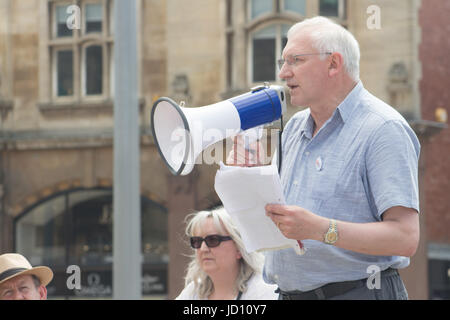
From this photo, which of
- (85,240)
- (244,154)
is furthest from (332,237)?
(85,240)

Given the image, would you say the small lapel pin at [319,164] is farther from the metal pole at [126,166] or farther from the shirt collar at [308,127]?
the metal pole at [126,166]

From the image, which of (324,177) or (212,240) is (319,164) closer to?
(324,177)

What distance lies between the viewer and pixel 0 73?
42.1ft

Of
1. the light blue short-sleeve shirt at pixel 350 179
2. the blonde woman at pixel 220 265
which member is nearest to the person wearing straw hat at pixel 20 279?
the blonde woman at pixel 220 265

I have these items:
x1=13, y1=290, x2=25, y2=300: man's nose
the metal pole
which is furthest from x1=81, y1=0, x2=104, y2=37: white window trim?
x1=13, y1=290, x2=25, y2=300: man's nose

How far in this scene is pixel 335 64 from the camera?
2375mm

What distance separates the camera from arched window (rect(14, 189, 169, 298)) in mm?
12016

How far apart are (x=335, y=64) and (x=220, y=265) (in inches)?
76.4

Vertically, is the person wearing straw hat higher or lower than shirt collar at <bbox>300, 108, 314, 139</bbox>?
lower

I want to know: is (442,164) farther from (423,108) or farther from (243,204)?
(243,204)

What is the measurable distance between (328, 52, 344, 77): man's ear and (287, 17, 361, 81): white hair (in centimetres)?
1

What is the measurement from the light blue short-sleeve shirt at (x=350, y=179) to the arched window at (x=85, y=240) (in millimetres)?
9649

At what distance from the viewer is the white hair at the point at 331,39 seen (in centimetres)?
235

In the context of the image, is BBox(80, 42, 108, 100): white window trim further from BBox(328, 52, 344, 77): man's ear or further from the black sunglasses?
BBox(328, 52, 344, 77): man's ear
